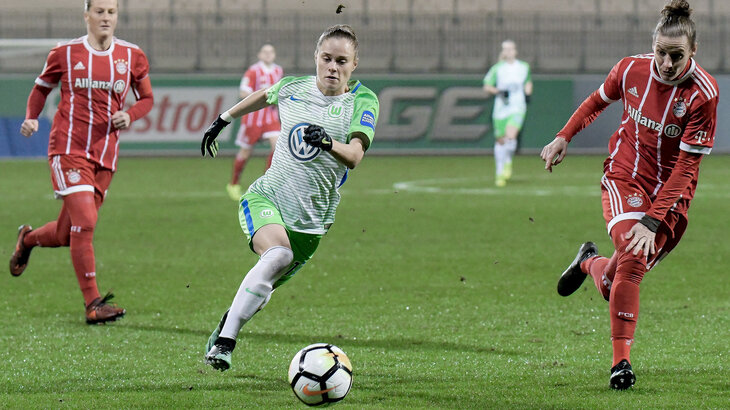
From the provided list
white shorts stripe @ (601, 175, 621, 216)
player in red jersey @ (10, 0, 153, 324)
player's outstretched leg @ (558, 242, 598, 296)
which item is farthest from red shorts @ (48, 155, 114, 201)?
white shorts stripe @ (601, 175, 621, 216)

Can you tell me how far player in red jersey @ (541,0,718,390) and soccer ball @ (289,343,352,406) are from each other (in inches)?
51.9

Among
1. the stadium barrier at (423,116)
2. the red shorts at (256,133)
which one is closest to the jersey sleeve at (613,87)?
the red shorts at (256,133)

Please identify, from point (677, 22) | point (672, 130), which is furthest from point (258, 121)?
point (677, 22)

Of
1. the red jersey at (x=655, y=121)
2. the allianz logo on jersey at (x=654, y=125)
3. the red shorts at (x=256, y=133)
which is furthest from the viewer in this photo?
the red shorts at (x=256, y=133)

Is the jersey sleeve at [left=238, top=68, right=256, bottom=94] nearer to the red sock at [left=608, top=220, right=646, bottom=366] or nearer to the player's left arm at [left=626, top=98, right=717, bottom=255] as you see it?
the red sock at [left=608, top=220, right=646, bottom=366]

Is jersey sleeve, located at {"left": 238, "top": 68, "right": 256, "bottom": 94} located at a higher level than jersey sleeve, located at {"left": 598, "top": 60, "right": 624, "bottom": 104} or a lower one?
lower

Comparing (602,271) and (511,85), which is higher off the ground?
(602,271)

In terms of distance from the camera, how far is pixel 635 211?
5.39 metres

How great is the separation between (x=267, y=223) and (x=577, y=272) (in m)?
2.37

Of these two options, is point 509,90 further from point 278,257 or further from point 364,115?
point 278,257

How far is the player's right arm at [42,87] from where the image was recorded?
7.23 metres

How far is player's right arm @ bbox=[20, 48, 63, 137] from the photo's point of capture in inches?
285

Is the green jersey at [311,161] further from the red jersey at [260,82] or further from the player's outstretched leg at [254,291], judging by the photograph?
the red jersey at [260,82]

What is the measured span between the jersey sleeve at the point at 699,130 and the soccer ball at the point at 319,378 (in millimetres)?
1961
